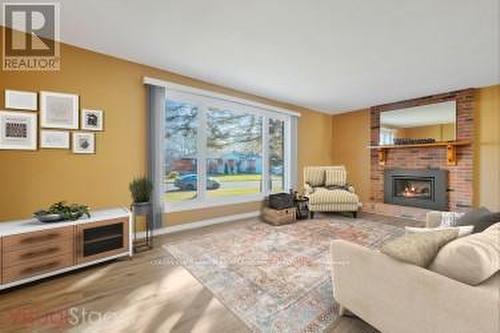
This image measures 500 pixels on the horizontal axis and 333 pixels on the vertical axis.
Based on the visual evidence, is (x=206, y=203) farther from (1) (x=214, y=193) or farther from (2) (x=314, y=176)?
(2) (x=314, y=176)

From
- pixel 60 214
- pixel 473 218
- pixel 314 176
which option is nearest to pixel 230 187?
pixel 314 176

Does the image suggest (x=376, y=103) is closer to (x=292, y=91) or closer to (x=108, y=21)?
(x=292, y=91)

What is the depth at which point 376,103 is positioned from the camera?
17.4ft

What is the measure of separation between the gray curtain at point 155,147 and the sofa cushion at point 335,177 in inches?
136

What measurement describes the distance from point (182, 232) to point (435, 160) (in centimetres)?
495

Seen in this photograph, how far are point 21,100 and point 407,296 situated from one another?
12.1ft

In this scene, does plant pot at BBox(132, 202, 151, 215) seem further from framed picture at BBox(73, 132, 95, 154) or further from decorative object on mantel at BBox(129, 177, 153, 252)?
framed picture at BBox(73, 132, 95, 154)

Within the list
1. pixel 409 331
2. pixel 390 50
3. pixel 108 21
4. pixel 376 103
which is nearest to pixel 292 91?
pixel 390 50

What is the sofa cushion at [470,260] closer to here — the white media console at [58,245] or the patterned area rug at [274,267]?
the patterned area rug at [274,267]

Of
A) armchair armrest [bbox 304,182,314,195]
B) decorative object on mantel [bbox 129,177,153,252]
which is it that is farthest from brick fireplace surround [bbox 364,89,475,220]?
decorative object on mantel [bbox 129,177,153,252]

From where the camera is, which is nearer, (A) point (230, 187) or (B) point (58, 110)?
(B) point (58, 110)

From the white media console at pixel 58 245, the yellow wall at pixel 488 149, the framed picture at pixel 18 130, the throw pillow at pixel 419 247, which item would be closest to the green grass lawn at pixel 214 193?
the white media console at pixel 58 245

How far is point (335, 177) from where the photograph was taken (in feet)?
16.9

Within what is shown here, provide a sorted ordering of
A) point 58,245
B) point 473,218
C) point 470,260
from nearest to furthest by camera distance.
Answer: point 470,260 < point 473,218 < point 58,245
